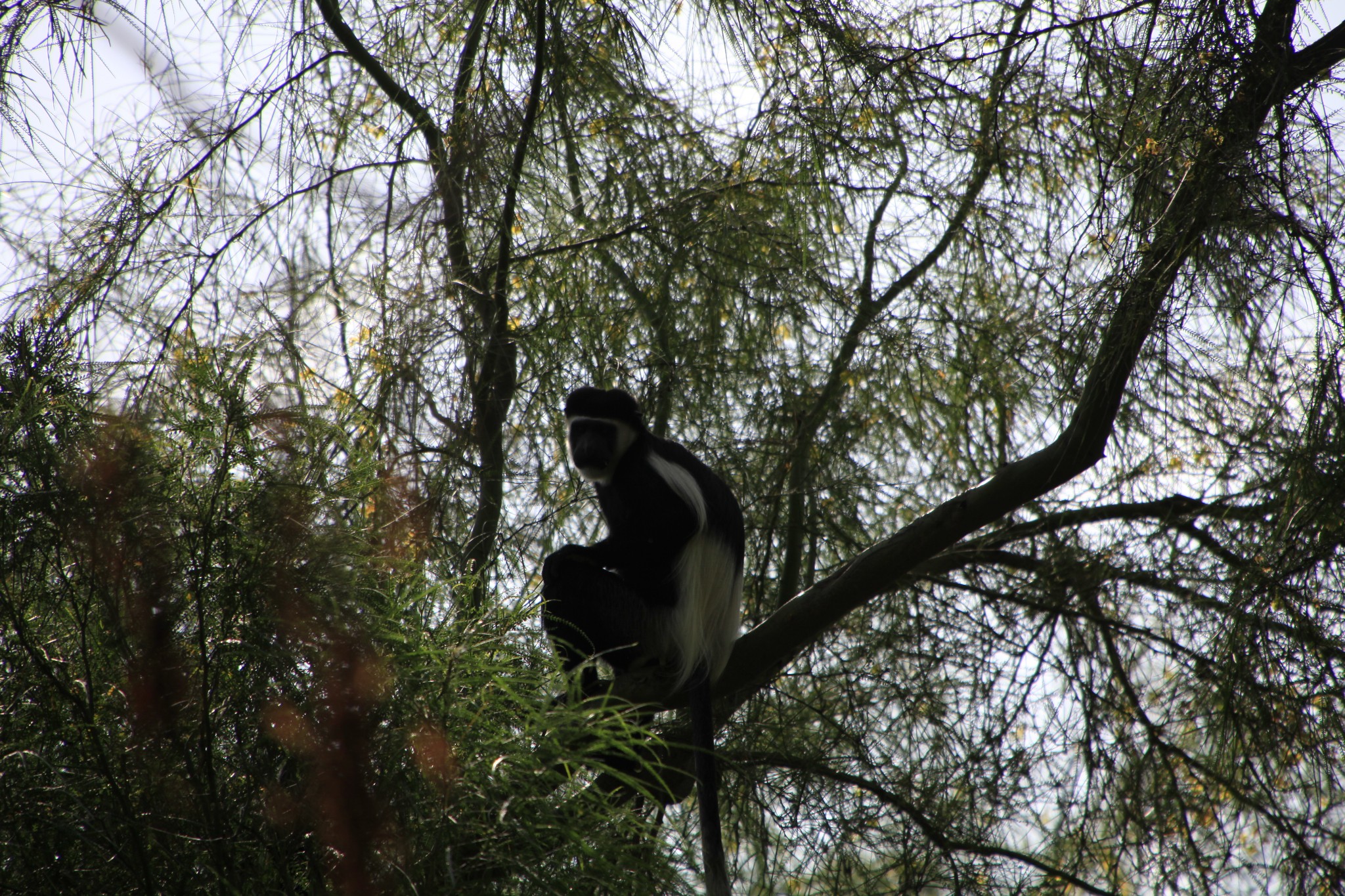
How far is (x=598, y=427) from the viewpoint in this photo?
125 inches

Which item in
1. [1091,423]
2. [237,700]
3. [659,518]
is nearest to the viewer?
[237,700]

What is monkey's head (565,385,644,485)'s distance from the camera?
3139mm

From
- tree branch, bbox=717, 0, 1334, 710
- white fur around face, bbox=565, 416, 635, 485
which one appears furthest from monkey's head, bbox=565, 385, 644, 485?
tree branch, bbox=717, 0, 1334, 710

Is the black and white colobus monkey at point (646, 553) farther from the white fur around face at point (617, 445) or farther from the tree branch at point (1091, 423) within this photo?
the tree branch at point (1091, 423)

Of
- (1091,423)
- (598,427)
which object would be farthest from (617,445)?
(1091,423)

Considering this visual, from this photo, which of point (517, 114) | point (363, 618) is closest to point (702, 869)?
point (363, 618)

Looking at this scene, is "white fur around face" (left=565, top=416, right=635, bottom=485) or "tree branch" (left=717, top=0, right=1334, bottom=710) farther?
"white fur around face" (left=565, top=416, right=635, bottom=485)

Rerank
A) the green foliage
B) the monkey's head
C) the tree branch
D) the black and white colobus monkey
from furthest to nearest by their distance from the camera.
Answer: the monkey's head → the black and white colobus monkey → the tree branch → the green foliage

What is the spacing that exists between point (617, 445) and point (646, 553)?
341 mm

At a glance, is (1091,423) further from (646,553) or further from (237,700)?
(237,700)

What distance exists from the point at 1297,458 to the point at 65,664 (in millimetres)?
2097

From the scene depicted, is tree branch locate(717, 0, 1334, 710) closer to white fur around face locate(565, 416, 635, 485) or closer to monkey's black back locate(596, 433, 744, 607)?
monkey's black back locate(596, 433, 744, 607)

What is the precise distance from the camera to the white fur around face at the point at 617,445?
125 inches

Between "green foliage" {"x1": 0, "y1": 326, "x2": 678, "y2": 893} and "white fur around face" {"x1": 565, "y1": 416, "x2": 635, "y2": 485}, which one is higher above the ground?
"white fur around face" {"x1": 565, "y1": 416, "x2": 635, "y2": 485}
